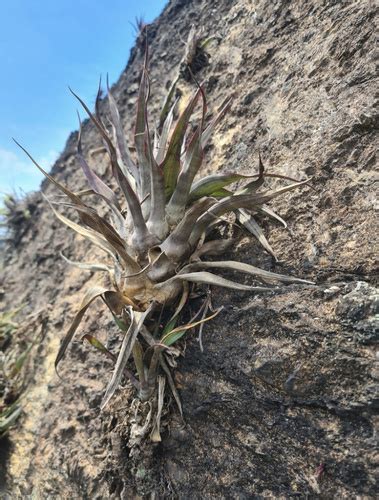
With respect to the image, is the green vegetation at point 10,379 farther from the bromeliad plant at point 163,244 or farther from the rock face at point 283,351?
the bromeliad plant at point 163,244

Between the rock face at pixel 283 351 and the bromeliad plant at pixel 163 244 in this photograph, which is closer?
the rock face at pixel 283 351

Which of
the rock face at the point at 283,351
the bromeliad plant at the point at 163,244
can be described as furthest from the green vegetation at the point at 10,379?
the bromeliad plant at the point at 163,244

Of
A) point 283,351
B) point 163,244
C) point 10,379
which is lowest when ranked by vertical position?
point 283,351

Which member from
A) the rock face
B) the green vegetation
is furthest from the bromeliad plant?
the green vegetation

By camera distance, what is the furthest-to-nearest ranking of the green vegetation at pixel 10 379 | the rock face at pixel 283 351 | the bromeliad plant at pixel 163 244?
1. the green vegetation at pixel 10 379
2. the bromeliad plant at pixel 163 244
3. the rock face at pixel 283 351

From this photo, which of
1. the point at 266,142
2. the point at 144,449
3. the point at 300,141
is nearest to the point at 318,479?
the point at 144,449

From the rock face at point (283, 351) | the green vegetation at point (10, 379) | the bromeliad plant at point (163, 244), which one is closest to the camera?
the rock face at point (283, 351)

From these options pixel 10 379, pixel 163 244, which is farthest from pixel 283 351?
pixel 10 379

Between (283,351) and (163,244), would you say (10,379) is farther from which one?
(283,351)

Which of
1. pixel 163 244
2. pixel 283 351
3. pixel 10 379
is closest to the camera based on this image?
pixel 283 351

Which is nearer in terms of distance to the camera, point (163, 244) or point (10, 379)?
point (163, 244)
